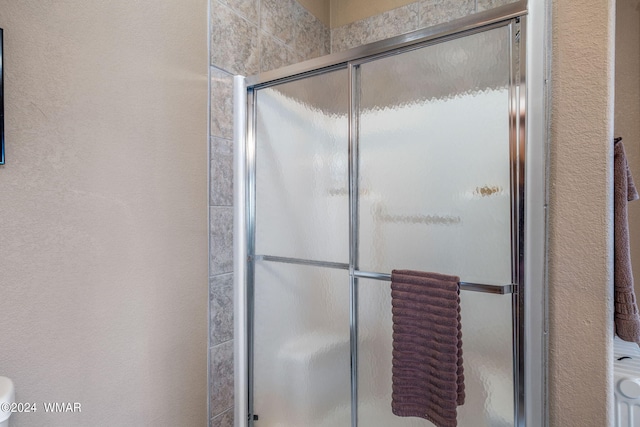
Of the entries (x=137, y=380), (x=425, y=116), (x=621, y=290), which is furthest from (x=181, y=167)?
(x=621, y=290)

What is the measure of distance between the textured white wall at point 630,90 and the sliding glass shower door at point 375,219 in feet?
2.49

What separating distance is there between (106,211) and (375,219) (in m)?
0.86

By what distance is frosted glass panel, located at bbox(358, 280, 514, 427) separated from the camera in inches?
39.2

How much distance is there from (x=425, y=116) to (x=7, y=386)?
1.29 meters

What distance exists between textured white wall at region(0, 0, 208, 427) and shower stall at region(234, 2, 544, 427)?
25cm

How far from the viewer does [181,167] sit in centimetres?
129

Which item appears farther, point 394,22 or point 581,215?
point 394,22

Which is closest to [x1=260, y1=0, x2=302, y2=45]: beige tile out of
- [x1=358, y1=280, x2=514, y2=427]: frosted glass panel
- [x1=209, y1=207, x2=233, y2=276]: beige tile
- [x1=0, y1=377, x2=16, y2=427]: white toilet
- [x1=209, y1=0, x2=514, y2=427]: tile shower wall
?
[x1=209, y1=0, x2=514, y2=427]: tile shower wall

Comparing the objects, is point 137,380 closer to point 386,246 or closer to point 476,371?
point 386,246

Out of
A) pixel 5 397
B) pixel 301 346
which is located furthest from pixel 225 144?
pixel 5 397

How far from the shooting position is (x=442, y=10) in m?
1.81

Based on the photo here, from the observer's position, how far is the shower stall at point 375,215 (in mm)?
984

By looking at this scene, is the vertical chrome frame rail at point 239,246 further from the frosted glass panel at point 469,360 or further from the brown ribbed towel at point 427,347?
the brown ribbed towel at point 427,347

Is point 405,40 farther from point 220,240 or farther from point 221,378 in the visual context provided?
point 221,378
